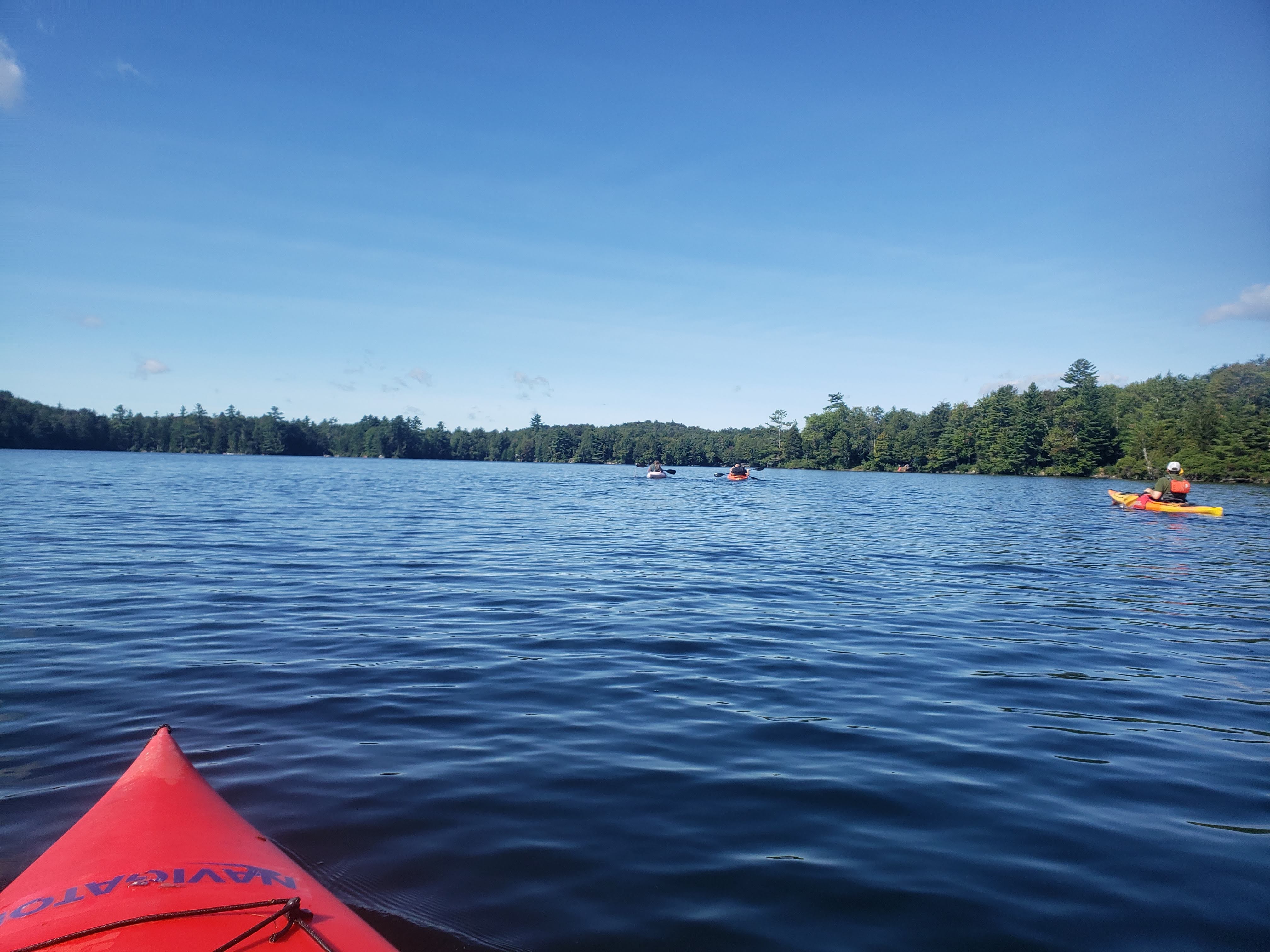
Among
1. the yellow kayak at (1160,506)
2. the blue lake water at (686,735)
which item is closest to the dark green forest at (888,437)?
the yellow kayak at (1160,506)

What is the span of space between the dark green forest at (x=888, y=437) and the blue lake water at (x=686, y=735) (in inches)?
2976

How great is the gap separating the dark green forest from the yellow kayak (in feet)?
149

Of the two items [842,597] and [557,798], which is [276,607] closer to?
[557,798]

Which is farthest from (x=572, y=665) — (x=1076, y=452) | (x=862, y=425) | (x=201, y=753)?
(x=862, y=425)

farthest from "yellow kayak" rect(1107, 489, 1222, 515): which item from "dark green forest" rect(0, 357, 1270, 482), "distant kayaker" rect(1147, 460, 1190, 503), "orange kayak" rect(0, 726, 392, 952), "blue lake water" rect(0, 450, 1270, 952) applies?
"dark green forest" rect(0, 357, 1270, 482)

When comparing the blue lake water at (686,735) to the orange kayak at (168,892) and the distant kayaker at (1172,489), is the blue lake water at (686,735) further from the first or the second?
the distant kayaker at (1172,489)

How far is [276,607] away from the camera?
1081 centimetres

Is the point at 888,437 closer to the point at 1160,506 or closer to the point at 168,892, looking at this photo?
the point at 1160,506

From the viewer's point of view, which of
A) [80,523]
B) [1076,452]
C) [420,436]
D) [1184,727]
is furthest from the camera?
[420,436]

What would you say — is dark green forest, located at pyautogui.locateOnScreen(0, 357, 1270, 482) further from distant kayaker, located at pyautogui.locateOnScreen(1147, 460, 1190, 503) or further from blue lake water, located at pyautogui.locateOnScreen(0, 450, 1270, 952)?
blue lake water, located at pyautogui.locateOnScreen(0, 450, 1270, 952)

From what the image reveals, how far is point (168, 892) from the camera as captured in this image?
292 centimetres

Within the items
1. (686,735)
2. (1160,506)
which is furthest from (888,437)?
(686,735)

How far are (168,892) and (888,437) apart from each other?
434 ft

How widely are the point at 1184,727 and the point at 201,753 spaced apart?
8536 mm
